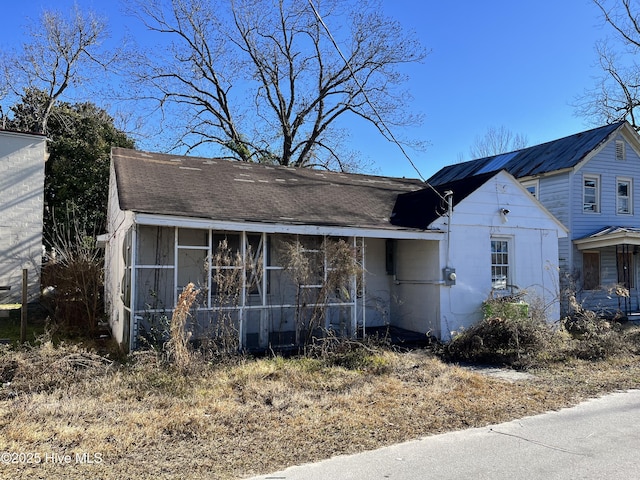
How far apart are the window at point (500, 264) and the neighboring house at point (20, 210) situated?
42.3 ft

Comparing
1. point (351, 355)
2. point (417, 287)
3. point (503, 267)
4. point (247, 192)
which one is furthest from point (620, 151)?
point (351, 355)

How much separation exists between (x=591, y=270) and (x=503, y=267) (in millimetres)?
7429

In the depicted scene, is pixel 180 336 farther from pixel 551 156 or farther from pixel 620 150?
pixel 620 150

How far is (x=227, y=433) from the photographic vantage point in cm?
509

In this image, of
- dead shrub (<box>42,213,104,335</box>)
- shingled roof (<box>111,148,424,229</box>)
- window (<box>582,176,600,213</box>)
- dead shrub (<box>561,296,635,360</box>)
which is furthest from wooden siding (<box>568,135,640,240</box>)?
dead shrub (<box>42,213,104,335</box>)

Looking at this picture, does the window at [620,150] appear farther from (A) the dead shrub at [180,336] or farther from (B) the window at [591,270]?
(A) the dead shrub at [180,336]

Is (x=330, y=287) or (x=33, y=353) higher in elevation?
(x=330, y=287)

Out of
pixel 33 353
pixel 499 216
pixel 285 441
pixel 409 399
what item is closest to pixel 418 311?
pixel 499 216

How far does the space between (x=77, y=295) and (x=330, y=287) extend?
6319 millimetres

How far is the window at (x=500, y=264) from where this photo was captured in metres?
11.9

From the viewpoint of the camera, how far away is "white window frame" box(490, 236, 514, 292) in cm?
1185

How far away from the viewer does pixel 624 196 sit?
18344 mm

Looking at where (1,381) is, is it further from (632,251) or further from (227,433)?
(632,251)

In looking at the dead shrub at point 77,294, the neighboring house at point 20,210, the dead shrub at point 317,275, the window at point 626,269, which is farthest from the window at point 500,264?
the neighboring house at point 20,210
